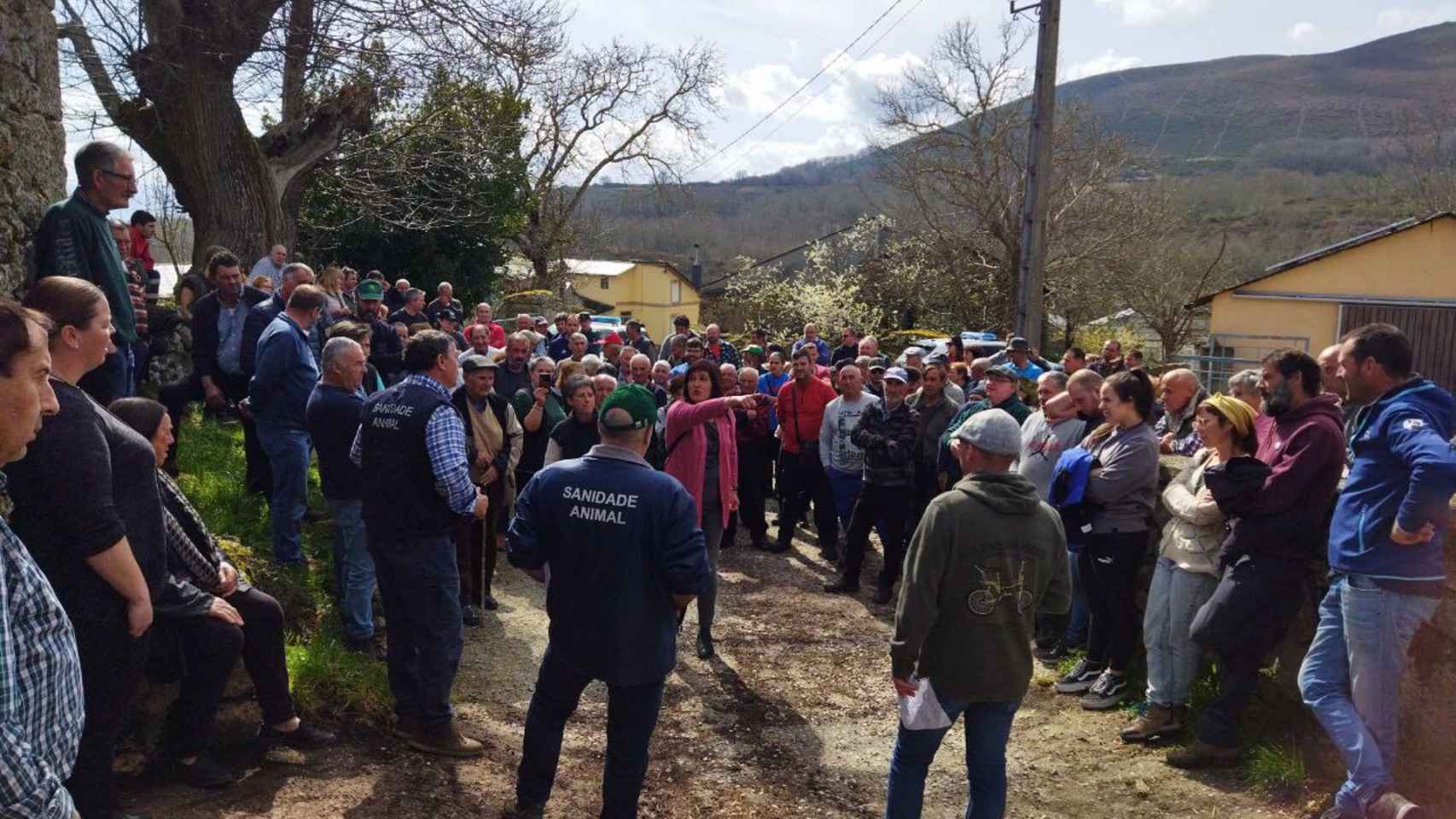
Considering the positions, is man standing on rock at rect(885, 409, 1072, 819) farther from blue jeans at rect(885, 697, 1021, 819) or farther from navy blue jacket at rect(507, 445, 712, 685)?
navy blue jacket at rect(507, 445, 712, 685)

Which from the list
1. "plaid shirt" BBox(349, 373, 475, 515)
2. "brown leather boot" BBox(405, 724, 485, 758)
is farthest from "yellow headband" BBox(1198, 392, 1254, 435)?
"brown leather boot" BBox(405, 724, 485, 758)

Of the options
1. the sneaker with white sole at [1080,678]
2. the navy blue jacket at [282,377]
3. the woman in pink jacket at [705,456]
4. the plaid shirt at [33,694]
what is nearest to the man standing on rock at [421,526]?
the navy blue jacket at [282,377]

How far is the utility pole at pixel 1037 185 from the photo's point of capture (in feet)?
37.9

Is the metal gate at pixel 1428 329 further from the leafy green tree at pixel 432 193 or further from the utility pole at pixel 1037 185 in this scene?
the leafy green tree at pixel 432 193

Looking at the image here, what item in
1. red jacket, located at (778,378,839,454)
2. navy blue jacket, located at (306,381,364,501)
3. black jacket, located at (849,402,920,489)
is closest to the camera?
navy blue jacket, located at (306,381,364,501)

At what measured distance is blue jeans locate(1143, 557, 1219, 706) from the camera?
5086mm

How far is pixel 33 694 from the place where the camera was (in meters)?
2.03

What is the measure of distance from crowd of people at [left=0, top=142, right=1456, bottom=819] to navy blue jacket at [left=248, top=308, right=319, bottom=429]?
19mm

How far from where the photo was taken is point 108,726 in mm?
3449

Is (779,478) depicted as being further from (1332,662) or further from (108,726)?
(108,726)

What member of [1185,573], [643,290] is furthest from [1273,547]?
[643,290]

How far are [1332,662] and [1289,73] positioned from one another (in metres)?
162

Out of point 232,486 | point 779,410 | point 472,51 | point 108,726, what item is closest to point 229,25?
point 472,51

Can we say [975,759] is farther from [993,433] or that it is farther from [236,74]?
[236,74]
